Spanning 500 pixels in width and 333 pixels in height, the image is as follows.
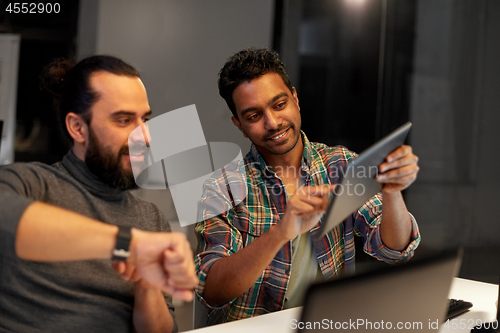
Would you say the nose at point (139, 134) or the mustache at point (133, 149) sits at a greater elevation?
the nose at point (139, 134)

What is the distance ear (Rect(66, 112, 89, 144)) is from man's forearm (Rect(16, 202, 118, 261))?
64cm

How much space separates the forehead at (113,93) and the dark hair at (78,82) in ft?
0.05

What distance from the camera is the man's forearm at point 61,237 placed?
0.73 meters

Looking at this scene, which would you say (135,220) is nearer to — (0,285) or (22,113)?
(0,285)

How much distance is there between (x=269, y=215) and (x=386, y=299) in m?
0.99

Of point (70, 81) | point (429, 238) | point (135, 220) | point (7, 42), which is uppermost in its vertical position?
point (7, 42)

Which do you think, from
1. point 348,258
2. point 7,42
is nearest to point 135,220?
point 348,258

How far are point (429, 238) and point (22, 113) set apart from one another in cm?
294

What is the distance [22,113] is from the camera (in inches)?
65.9

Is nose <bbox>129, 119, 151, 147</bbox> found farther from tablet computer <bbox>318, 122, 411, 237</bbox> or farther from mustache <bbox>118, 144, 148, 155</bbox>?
tablet computer <bbox>318, 122, 411, 237</bbox>

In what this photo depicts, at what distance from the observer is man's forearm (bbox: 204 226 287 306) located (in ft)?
4.17

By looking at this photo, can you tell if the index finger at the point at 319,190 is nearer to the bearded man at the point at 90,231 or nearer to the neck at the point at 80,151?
the bearded man at the point at 90,231

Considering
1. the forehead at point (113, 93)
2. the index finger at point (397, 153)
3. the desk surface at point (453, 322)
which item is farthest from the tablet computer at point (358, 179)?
the forehead at point (113, 93)

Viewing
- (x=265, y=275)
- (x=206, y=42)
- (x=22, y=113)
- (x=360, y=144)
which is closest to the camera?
(x=265, y=275)
